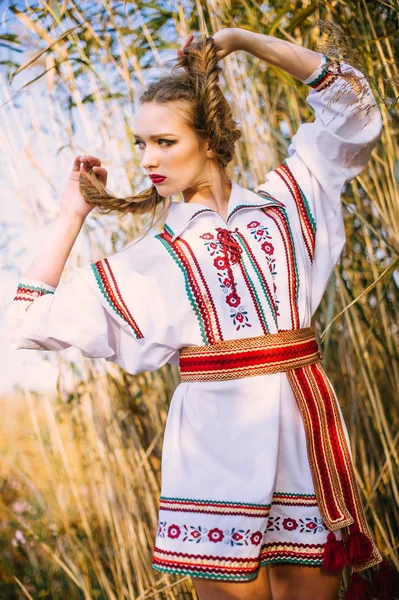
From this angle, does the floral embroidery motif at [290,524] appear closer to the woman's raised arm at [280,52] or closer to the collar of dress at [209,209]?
the collar of dress at [209,209]

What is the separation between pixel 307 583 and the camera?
1.21m

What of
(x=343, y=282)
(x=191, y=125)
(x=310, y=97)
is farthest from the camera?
→ (x=343, y=282)

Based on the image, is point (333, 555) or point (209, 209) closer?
point (333, 555)

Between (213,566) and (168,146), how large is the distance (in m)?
0.68

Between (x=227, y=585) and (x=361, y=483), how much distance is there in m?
0.81

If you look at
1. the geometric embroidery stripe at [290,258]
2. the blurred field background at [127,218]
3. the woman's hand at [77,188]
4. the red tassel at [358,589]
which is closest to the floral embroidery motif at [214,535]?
the red tassel at [358,589]

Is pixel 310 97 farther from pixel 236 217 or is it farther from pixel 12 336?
pixel 12 336

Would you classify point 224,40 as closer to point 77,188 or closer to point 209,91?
point 209,91

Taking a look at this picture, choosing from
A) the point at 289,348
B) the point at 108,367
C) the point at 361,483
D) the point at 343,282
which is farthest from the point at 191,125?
the point at 361,483

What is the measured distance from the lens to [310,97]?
1406 millimetres

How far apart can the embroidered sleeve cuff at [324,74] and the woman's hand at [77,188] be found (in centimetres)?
42

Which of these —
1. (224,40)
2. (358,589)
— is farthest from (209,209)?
(358,589)

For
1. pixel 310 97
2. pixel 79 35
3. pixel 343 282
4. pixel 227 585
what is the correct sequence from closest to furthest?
pixel 227 585
pixel 310 97
pixel 343 282
pixel 79 35

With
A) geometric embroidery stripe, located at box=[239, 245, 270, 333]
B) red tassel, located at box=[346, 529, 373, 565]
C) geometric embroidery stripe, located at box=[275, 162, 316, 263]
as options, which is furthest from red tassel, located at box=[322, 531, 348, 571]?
geometric embroidery stripe, located at box=[275, 162, 316, 263]
